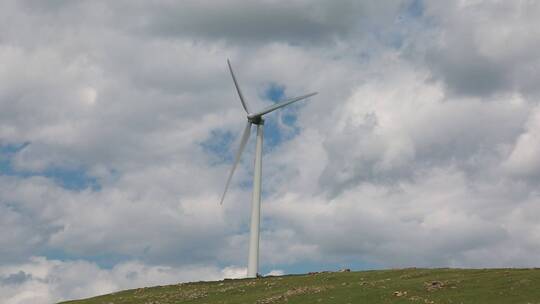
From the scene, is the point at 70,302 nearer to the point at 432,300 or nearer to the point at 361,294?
the point at 361,294

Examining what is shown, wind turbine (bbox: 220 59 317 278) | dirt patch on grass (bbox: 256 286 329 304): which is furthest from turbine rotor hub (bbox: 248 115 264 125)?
dirt patch on grass (bbox: 256 286 329 304)

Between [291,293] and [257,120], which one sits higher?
[257,120]

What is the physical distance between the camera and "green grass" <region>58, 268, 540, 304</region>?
63.2 meters

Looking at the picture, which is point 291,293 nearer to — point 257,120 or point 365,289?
point 365,289

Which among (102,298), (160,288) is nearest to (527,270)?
(160,288)

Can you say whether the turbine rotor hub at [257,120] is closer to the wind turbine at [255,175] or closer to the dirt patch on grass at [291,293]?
the wind turbine at [255,175]

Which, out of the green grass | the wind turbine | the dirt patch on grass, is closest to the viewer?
the green grass

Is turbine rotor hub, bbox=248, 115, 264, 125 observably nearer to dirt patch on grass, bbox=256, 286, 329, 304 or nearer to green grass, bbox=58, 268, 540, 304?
green grass, bbox=58, 268, 540, 304

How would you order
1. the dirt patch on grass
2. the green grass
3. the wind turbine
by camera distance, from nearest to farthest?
1. the green grass
2. the dirt patch on grass
3. the wind turbine

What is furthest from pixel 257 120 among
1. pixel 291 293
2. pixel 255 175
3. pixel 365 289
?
pixel 365 289

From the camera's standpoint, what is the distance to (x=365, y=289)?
234 feet

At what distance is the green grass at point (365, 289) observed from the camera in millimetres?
63219

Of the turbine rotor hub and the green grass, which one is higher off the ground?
the turbine rotor hub

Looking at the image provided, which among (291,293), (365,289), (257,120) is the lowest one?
(365,289)
